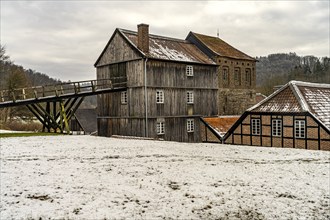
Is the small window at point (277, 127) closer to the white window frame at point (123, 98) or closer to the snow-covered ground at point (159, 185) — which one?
the snow-covered ground at point (159, 185)

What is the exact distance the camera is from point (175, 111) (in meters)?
31.2

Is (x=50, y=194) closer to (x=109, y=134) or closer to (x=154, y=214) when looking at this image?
(x=154, y=214)

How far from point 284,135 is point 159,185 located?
1640 cm

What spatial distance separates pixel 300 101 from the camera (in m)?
25.6

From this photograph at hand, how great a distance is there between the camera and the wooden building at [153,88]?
96.2 ft

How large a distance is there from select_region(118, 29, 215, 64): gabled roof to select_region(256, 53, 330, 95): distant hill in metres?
21.0

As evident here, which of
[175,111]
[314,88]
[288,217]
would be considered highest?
[314,88]

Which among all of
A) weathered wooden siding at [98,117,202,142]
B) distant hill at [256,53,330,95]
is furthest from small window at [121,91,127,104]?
distant hill at [256,53,330,95]

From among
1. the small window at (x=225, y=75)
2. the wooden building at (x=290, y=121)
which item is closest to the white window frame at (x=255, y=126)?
the wooden building at (x=290, y=121)

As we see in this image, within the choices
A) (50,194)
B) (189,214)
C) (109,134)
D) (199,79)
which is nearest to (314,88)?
(199,79)

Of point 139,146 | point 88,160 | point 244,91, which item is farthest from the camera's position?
point 244,91

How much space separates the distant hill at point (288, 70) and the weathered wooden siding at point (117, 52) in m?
29.5

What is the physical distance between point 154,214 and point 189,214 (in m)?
1.12

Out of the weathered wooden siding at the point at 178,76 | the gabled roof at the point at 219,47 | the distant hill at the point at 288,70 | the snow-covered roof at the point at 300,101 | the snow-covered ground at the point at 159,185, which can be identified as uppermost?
the distant hill at the point at 288,70
